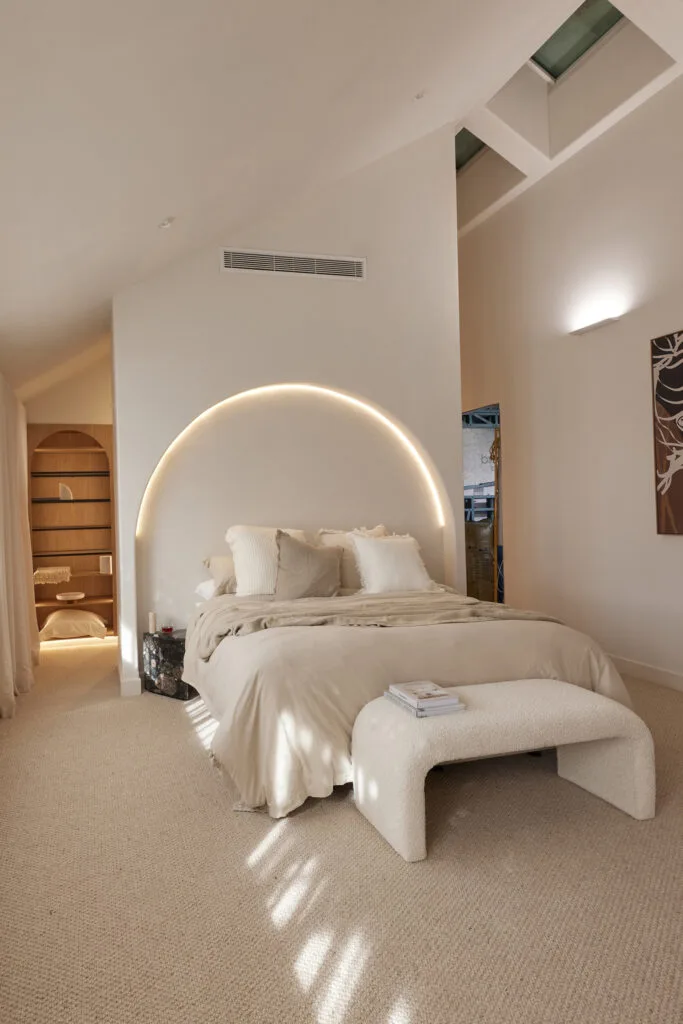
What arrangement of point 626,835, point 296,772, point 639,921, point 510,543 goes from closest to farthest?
point 639,921 < point 626,835 < point 296,772 < point 510,543

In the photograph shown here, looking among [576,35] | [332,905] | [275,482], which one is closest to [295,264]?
[275,482]

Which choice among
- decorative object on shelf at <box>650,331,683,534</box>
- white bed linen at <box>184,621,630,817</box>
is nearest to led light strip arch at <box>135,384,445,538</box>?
decorative object on shelf at <box>650,331,683,534</box>

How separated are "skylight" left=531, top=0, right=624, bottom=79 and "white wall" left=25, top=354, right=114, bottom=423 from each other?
3812 mm

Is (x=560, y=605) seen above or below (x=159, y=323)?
below

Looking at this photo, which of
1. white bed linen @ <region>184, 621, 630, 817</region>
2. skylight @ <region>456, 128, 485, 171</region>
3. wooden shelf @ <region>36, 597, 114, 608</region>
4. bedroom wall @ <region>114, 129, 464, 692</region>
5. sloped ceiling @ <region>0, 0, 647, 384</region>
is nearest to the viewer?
sloped ceiling @ <region>0, 0, 647, 384</region>

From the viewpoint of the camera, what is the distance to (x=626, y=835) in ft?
8.20

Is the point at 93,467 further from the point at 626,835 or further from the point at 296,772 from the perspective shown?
the point at 626,835

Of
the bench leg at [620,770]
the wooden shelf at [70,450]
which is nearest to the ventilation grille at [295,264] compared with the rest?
the wooden shelf at [70,450]

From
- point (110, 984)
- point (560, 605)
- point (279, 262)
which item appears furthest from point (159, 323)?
point (110, 984)

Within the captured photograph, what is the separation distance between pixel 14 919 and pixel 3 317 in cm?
267

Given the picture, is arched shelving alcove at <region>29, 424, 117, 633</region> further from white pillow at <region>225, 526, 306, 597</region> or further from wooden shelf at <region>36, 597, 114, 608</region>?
white pillow at <region>225, 526, 306, 597</region>

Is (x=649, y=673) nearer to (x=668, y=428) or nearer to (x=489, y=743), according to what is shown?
(x=668, y=428)

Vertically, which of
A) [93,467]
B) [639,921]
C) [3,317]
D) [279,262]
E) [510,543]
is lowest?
[639,921]

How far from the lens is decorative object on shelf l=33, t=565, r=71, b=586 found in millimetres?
6055
